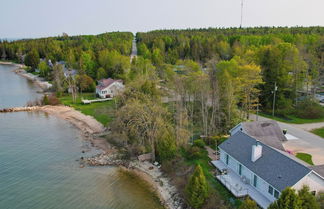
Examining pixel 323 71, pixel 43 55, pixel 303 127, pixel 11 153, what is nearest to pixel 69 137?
pixel 11 153

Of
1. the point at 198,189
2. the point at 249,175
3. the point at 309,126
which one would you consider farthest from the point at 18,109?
the point at 309,126

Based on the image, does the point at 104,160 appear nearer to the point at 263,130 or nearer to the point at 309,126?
the point at 263,130

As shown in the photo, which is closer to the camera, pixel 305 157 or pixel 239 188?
pixel 239 188

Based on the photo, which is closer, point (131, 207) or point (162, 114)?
point (131, 207)

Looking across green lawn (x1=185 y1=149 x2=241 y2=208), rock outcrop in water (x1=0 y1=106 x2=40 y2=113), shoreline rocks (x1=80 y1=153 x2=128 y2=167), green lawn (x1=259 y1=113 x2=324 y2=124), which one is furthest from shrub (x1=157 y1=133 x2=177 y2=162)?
rock outcrop in water (x1=0 y1=106 x2=40 y2=113)

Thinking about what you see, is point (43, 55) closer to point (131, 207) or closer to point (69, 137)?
point (69, 137)

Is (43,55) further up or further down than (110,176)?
further up
